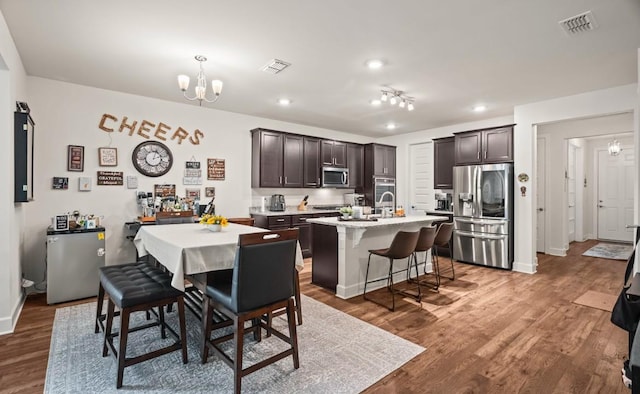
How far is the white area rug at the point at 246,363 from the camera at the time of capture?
206 centimetres

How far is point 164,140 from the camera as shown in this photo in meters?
4.76

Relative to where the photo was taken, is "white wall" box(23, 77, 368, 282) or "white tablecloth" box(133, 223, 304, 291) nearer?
"white tablecloth" box(133, 223, 304, 291)

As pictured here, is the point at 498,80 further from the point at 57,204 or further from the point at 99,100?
the point at 57,204

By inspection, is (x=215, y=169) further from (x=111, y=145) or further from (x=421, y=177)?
(x=421, y=177)

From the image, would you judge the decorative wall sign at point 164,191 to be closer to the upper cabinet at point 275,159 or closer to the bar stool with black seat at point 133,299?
the upper cabinet at point 275,159

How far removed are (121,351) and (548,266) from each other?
6034 millimetres

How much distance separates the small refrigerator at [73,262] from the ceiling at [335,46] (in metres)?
1.86

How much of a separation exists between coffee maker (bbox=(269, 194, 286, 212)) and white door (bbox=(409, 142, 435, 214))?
306 centimetres

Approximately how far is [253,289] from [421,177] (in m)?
5.80

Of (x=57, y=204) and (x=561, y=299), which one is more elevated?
(x=57, y=204)

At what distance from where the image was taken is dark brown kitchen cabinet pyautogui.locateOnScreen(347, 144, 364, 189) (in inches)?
271

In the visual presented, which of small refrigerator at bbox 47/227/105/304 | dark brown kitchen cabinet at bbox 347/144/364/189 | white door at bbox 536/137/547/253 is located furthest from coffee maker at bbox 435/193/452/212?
small refrigerator at bbox 47/227/105/304

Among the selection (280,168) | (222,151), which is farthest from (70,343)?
(280,168)

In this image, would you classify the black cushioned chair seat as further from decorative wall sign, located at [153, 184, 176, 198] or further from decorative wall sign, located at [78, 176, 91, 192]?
decorative wall sign, located at [153, 184, 176, 198]
